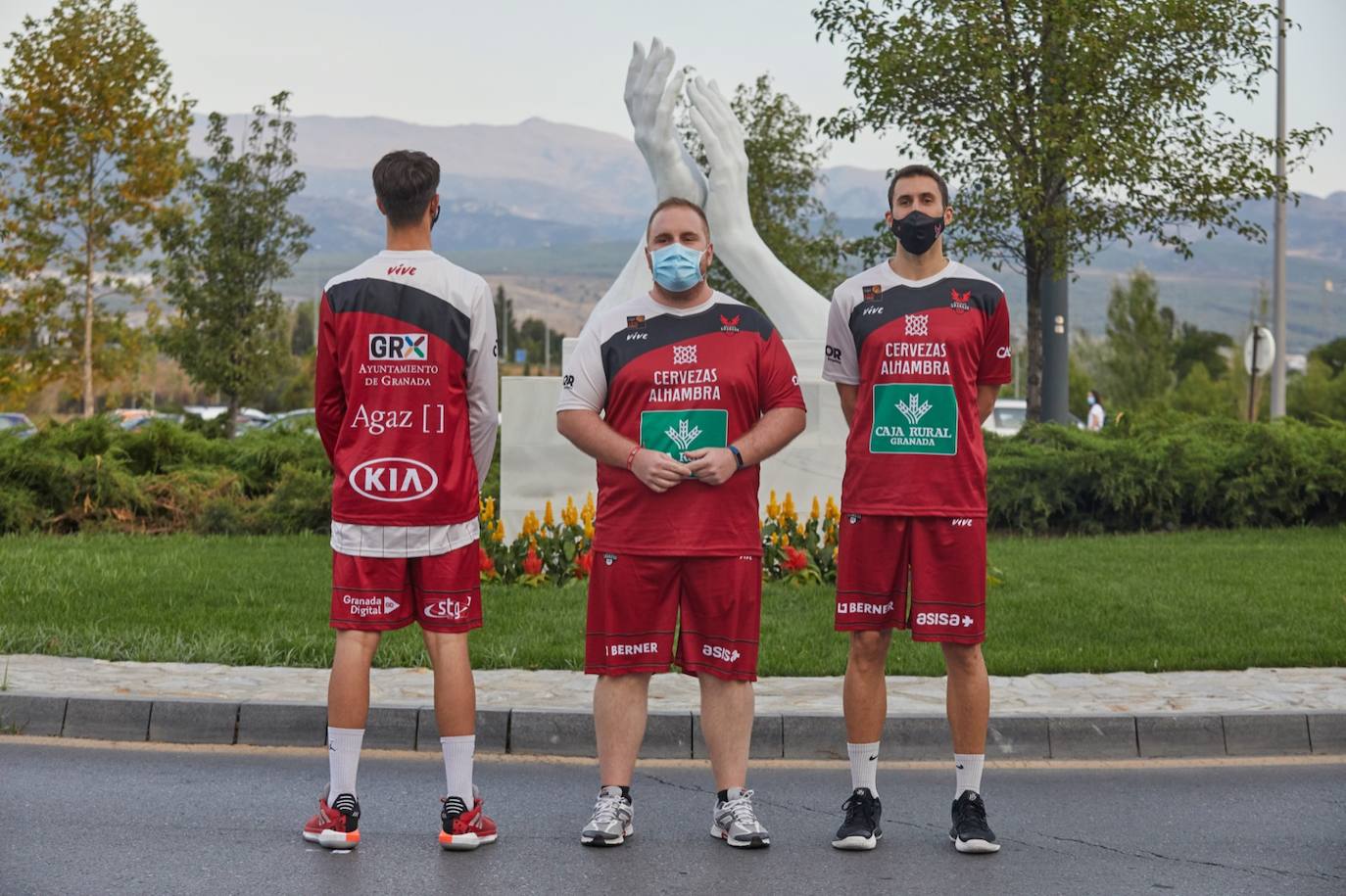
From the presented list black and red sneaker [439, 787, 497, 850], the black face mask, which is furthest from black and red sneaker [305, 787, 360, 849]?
the black face mask

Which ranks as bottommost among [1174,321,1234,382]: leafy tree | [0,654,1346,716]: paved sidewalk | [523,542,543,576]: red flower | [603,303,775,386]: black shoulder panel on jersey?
[0,654,1346,716]: paved sidewalk

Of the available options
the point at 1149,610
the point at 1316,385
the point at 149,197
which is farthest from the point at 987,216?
the point at 1316,385

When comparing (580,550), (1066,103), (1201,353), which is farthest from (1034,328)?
(1201,353)

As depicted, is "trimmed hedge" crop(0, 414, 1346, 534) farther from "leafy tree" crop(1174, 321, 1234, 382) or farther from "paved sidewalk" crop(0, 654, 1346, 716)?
"leafy tree" crop(1174, 321, 1234, 382)

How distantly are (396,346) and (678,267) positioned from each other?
955mm

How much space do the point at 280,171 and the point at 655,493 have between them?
24.3 metres

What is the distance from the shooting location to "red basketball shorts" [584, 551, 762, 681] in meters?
5.47

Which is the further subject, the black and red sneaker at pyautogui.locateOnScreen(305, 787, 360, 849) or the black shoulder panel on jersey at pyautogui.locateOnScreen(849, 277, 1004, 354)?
the black shoulder panel on jersey at pyautogui.locateOnScreen(849, 277, 1004, 354)

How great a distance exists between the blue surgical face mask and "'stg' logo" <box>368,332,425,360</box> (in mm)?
810

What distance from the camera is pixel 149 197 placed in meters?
28.4

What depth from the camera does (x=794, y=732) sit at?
23.9 ft

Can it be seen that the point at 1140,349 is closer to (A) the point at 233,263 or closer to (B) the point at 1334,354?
(B) the point at 1334,354

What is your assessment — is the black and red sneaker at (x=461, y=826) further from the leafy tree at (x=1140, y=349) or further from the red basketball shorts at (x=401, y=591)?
the leafy tree at (x=1140, y=349)

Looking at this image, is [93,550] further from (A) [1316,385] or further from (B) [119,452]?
(A) [1316,385]
